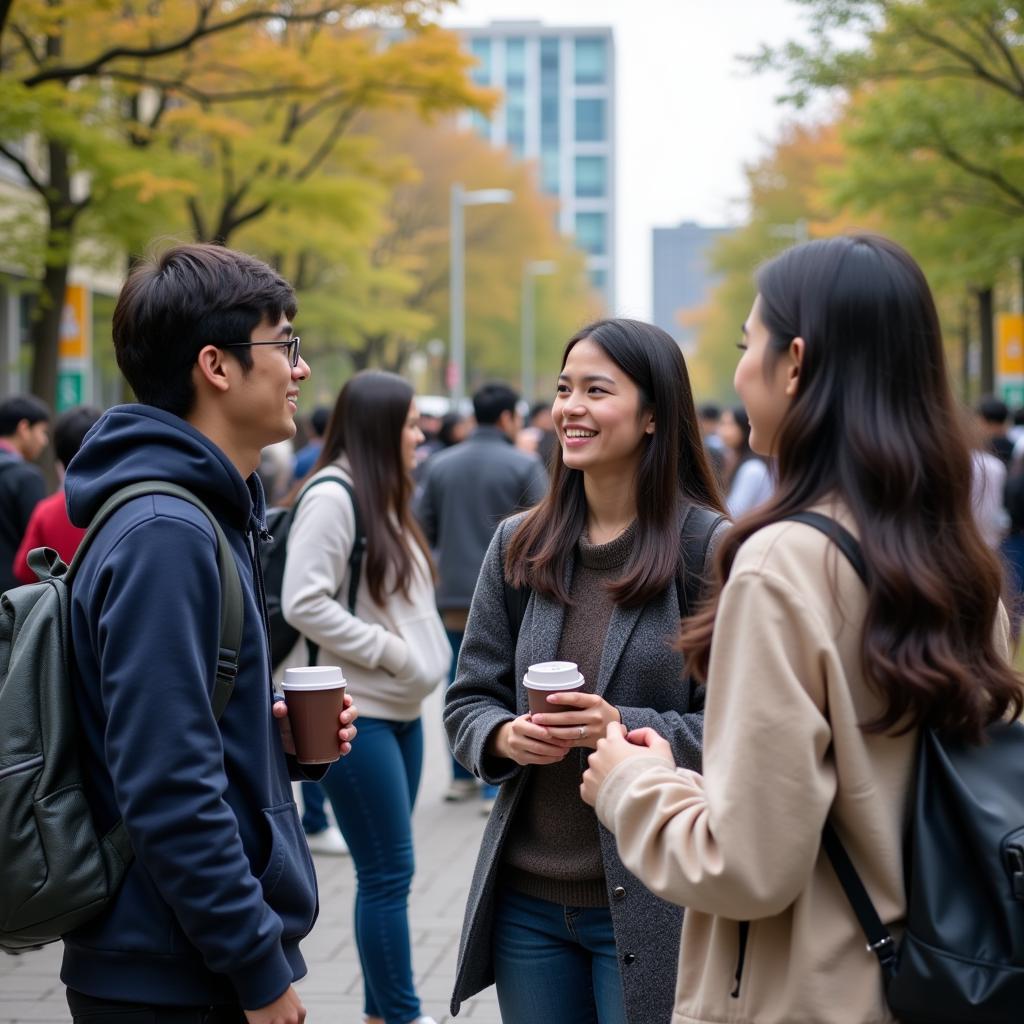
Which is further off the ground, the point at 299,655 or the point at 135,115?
the point at 135,115

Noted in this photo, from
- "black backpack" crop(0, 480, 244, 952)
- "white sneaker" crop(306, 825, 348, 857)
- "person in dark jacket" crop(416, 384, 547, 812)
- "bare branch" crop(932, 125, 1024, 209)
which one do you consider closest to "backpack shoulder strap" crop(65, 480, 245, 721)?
"black backpack" crop(0, 480, 244, 952)

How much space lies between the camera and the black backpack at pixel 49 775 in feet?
7.72

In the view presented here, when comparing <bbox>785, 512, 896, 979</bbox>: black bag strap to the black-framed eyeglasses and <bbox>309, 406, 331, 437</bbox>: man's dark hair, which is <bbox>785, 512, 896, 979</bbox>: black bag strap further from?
<bbox>309, 406, 331, 437</bbox>: man's dark hair

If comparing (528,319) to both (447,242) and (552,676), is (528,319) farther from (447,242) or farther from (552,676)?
(552,676)

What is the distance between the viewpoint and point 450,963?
5.59 meters

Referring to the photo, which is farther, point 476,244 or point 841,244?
point 476,244

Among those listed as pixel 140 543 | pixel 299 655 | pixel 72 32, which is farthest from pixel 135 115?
pixel 140 543

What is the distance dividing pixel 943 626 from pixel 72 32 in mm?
17695

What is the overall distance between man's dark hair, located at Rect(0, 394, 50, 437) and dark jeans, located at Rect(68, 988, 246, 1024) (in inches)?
237

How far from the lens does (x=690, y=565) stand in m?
3.18

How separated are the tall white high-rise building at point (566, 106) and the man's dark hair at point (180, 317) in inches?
6109

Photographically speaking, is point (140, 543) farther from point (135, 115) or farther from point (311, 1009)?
point (135, 115)

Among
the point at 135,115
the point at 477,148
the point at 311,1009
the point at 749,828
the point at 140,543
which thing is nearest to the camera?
the point at 749,828

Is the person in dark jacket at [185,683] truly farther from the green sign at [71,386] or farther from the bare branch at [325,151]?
the bare branch at [325,151]
